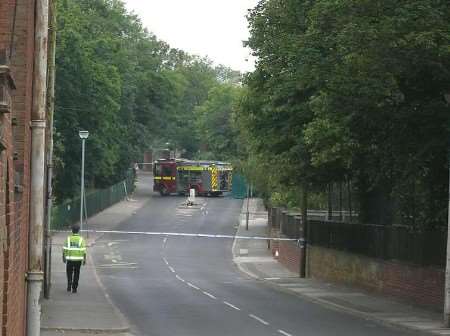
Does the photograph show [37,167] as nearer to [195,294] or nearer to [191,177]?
[195,294]

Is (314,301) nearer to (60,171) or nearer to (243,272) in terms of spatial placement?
(243,272)

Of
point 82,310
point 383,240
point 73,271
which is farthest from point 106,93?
point 82,310

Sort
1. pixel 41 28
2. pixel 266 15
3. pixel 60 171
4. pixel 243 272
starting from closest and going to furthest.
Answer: pixel 41 28, pixel 266 15, pixel 243 272, pixel 60 171

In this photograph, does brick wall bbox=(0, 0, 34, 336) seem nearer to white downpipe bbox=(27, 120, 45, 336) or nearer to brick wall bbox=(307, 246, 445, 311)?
white downpipe bbox=(27, 120, 45, 336)

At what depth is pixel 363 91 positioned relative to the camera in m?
24.3

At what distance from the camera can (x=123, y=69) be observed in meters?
88.1

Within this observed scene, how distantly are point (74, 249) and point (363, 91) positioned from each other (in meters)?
9.82

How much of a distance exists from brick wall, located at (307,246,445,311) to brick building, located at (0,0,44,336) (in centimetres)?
1600

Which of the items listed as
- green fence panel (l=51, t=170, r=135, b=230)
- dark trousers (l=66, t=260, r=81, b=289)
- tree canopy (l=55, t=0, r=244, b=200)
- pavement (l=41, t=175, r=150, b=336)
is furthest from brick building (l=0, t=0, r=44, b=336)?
green fence panel (l=51, t=170, r=135, b=230)

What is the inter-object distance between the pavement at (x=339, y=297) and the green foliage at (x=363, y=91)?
289cm

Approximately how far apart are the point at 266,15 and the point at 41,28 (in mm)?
21744

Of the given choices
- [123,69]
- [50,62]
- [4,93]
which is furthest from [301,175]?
[123,69]

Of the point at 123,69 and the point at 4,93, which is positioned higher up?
the point at 123,69

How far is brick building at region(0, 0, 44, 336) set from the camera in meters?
11.0
